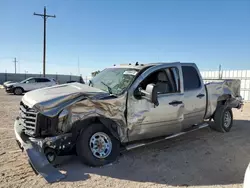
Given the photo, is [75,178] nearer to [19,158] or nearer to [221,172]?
Answer: [19,158]

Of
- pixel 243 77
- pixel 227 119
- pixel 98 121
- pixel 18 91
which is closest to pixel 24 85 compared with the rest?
pixel 18 91

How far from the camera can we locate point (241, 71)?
19.2m

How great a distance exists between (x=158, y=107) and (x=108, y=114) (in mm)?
1231

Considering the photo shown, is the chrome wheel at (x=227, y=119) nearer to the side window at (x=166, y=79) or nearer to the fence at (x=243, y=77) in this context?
the side window at (x=166, y=79)

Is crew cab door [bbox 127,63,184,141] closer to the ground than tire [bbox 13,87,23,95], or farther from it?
farther from it

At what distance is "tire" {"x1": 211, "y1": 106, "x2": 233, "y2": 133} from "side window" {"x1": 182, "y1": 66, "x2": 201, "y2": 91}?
4.81 ft

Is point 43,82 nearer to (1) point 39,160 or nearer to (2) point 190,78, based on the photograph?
(2) point 190,78

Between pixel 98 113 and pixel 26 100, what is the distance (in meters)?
1.46

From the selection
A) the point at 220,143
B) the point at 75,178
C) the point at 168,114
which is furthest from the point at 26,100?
the point at 220,143

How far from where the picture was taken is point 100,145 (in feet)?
15.8

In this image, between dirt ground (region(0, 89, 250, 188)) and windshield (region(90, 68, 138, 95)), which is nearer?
dirt ground (region(0, 89, 250, 188))

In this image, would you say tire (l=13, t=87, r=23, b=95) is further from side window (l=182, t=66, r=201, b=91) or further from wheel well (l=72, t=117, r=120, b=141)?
wheel well (l=72, t=117, r=120, b=141)

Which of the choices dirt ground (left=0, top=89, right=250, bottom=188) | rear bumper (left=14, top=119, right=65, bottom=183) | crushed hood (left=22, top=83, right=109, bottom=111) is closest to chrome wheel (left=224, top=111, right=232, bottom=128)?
dirt ground (left=0, top=89, right=250, bottom=188)

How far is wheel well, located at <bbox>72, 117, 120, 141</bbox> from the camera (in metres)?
4.62
